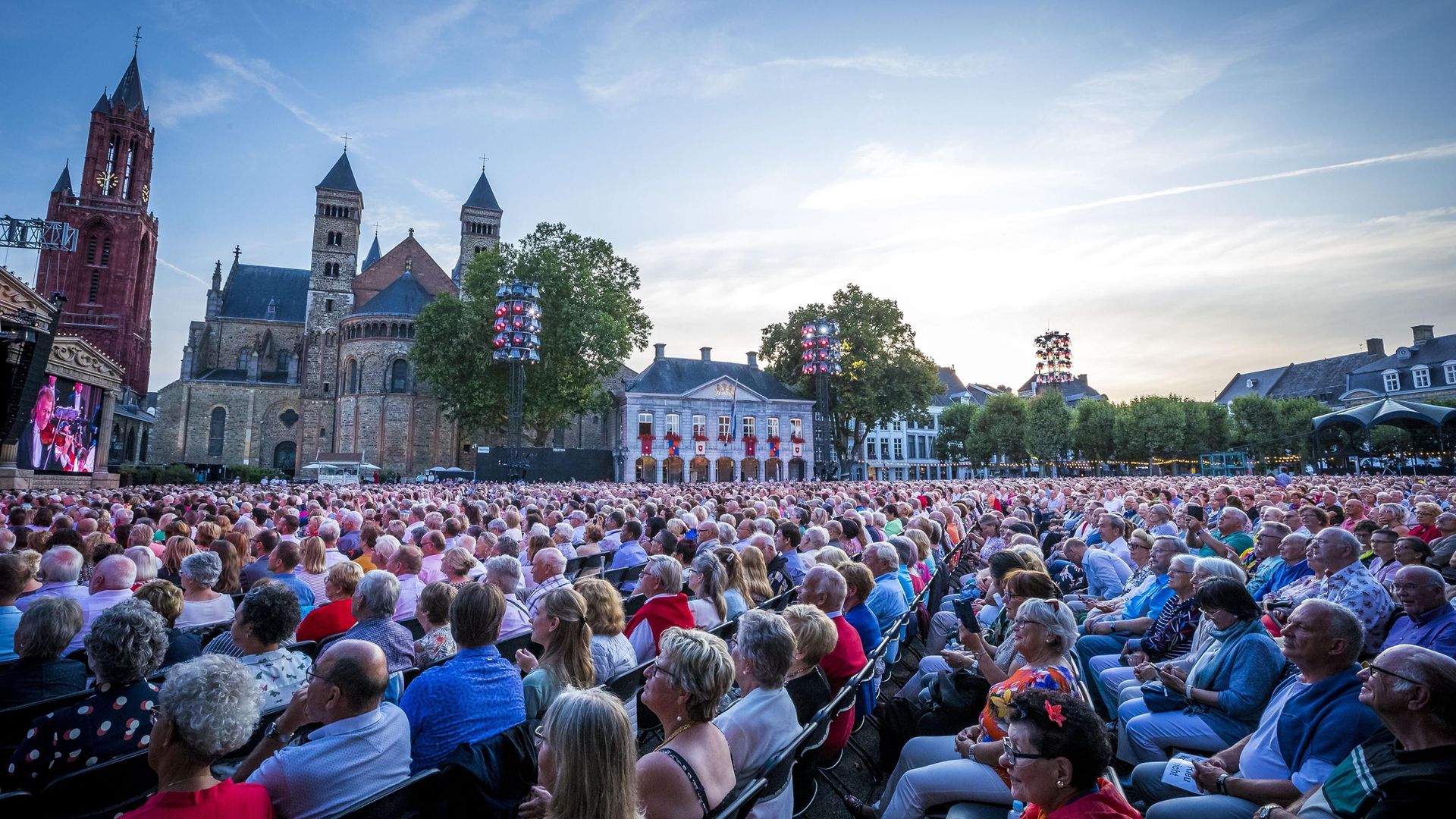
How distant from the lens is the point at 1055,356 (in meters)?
61.4

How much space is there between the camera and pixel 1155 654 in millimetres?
4746

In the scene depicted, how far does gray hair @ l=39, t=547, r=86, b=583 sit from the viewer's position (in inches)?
191

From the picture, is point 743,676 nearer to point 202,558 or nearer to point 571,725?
point 571,725

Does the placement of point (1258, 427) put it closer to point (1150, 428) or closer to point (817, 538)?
point (1150, 428)

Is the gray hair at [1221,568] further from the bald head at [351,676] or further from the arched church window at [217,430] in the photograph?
the arched church window at [217,430]

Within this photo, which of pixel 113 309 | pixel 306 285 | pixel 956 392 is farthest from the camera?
pixel 956 392

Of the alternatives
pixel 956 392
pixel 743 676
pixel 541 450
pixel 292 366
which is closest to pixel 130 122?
pixel 292 366

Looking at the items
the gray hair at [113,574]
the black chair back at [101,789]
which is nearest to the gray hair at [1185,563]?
the black chair back at [101,789]

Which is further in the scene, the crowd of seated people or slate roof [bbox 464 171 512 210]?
slate roof [bbox 464 171 512 210]

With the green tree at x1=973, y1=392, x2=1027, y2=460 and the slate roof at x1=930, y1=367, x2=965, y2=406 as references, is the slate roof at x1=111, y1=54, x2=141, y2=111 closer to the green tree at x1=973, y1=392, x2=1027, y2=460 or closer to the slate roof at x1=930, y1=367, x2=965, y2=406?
the green tree at x1=973, y1=392, x2=1027, y2=460

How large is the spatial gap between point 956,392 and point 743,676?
8817 centimetres

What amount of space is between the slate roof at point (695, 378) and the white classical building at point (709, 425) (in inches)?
2.6

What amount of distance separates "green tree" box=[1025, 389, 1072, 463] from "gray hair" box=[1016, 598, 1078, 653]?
193 ft

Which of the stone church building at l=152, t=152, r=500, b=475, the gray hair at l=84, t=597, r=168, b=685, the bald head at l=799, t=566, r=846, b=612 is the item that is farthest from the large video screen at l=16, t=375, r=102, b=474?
the bald head at l=799, t=566, r=846, b=612
